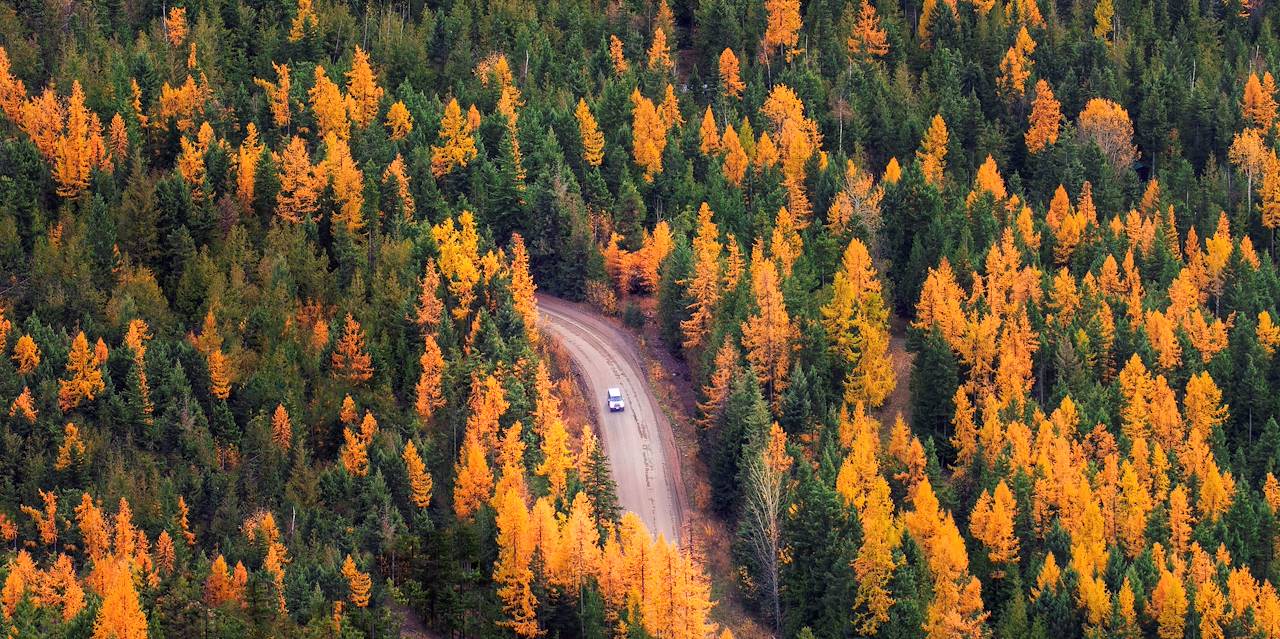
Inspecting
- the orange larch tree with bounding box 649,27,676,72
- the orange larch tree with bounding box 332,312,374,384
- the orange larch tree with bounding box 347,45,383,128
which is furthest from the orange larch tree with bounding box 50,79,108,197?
the orange larch tree with bounding box 649,27,676,72

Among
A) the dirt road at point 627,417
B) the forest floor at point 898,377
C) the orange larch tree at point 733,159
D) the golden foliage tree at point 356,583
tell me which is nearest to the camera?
the golden foliage tree at point 356,583

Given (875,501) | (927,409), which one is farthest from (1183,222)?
(875,501)

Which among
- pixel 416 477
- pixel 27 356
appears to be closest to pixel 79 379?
pixel 27 356

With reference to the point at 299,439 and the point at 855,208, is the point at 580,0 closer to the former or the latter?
the point at 855,208

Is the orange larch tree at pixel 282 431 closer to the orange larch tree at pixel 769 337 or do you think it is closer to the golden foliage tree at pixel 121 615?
the golden foliage tree at pixel 121 615

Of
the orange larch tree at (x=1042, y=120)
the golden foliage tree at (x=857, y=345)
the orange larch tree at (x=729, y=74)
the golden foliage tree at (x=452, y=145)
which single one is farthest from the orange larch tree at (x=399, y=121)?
the orange larch tree at (x=1042, y=120)

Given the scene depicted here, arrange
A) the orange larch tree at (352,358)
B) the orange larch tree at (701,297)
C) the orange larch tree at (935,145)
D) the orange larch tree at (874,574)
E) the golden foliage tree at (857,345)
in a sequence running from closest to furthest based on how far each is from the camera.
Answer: the orange larch tree at (874,574), the orange larch tree at (352,358), the golden foliage tree at (857,345), the orange larch tree at (701,297), the orange larch tree at (935,145)
